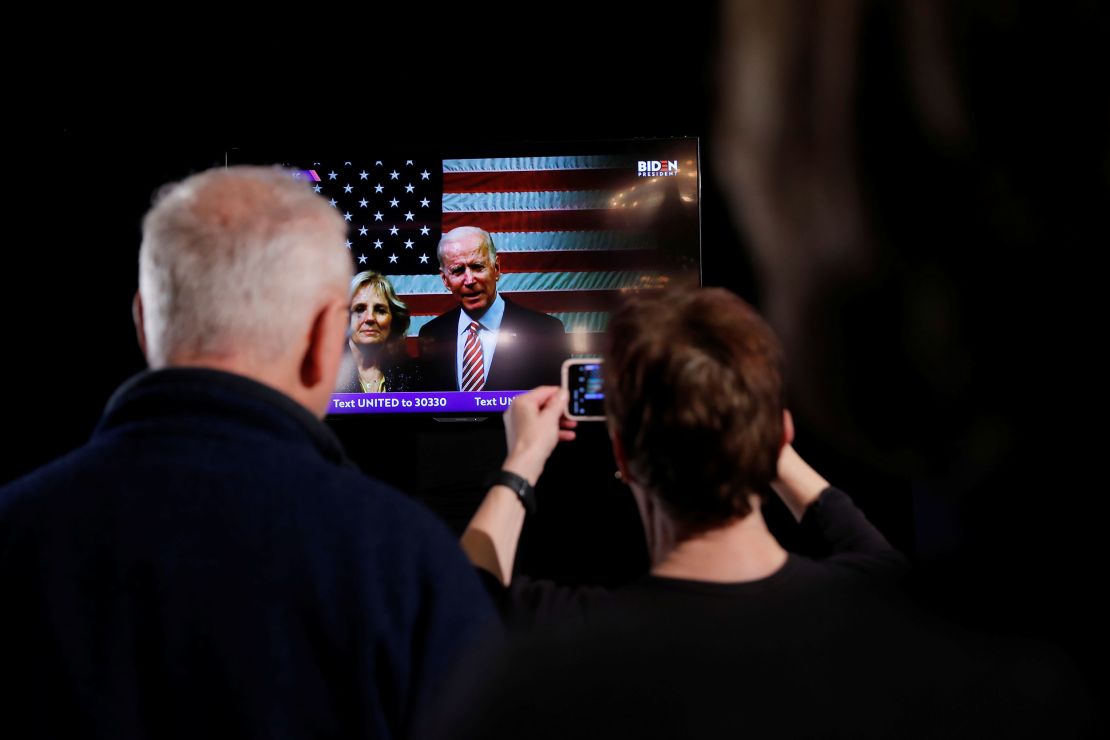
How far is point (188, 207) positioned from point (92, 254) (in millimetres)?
2099

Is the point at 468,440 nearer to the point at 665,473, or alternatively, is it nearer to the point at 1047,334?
the point at 665,473

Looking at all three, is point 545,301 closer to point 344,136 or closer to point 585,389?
point 585,389

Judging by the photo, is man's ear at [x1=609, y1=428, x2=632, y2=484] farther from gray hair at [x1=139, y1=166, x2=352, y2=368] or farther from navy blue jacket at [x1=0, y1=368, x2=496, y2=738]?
gray hair at [x1=139, y1=166, x2=352, y2=368]

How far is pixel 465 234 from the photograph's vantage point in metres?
2.30

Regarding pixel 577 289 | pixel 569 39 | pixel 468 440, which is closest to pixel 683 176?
→ pixel 577 289

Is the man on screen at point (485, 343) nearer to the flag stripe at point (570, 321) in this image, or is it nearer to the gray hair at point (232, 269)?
the flag stripe at point (570, 321)

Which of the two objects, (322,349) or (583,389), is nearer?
(322,349)

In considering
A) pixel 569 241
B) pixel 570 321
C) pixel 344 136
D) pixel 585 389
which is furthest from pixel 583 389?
pixel 344 136

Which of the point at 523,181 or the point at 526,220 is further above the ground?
the point at 523,181

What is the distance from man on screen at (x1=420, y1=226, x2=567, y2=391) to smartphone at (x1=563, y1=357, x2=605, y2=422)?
654 millimetres

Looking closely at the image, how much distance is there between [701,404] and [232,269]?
0.56m

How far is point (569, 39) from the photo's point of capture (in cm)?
255

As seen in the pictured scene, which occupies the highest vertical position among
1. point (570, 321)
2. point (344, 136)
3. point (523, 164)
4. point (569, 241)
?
point (344, 136)

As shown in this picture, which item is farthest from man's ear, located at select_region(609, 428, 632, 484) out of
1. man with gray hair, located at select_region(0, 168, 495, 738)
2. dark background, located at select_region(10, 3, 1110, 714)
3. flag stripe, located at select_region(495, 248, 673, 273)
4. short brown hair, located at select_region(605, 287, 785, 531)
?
flag stripe, located at select_region(495, 248, 673, 273)
